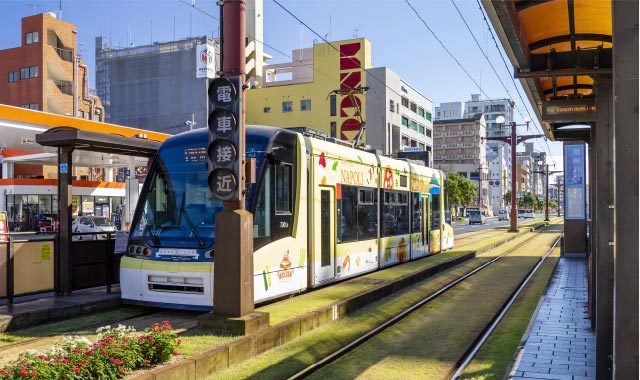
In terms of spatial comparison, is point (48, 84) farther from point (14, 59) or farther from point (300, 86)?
point (300, 86)

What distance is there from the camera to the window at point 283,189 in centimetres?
1068

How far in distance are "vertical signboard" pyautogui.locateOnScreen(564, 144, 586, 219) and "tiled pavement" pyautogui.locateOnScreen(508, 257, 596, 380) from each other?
34.3ft

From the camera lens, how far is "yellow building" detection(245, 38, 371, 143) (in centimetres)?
7256

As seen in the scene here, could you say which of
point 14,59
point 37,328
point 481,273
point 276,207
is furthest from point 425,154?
point 14,59

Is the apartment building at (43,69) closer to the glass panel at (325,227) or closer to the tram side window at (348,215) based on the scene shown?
the tram side window at (348,215)

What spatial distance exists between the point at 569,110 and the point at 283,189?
5.06 metres

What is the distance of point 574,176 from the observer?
2277cm

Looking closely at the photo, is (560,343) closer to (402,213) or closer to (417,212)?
(402,213)

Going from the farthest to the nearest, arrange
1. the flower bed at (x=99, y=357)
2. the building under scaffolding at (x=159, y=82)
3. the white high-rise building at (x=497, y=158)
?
the white high-rise building at (x=497, y=158) < the building under scaffolding at (x=159, y=82) < the flower bed at (x=99, y=357)

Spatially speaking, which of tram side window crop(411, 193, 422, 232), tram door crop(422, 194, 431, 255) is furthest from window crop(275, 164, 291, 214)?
tram door crop(422, 194, 431, 255)

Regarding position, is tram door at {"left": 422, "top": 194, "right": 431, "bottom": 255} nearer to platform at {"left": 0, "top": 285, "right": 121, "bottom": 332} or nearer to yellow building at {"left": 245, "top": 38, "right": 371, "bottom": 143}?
platform at {"left": 0, "top": 285, "right": 121, "bottom": 332}

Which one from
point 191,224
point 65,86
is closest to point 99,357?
point 191,224

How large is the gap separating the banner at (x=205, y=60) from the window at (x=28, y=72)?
1925 cm

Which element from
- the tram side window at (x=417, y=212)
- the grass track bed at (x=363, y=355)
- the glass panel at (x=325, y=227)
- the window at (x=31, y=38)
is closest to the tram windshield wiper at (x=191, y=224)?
the grass track bed at (x=363, y=355)
